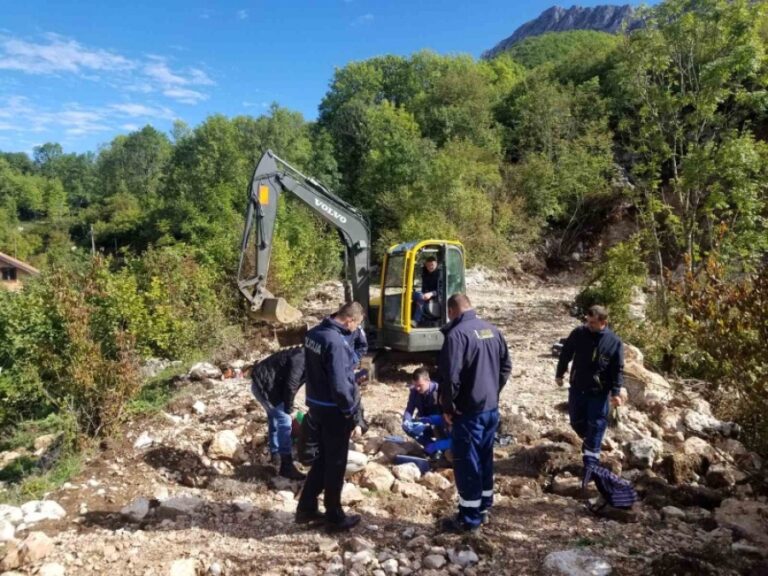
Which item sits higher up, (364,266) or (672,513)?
(364,266)

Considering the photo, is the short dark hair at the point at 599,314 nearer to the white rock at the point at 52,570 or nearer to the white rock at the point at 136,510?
the white rock at the point at 136,510

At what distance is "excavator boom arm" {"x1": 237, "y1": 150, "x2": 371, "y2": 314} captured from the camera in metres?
8.34

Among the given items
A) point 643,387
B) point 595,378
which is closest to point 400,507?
point 595,378

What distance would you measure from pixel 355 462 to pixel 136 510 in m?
1.84

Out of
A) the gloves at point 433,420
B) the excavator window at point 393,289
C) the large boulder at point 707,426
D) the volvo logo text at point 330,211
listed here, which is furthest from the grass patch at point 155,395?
the large boulder at point 707,426

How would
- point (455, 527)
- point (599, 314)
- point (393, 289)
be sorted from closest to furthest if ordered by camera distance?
point (455, 527), point (599, 314), point (393, 289)

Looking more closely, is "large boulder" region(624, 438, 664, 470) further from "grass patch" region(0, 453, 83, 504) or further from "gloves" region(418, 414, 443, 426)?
"grass patch" region(0, 453, 83, 504)

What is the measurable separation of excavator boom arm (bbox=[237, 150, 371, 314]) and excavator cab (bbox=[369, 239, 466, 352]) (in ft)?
2.34

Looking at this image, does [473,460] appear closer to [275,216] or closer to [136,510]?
[136,510]

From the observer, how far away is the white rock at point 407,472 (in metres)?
4.93

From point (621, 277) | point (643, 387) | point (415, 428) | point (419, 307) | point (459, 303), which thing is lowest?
point (415, 428)

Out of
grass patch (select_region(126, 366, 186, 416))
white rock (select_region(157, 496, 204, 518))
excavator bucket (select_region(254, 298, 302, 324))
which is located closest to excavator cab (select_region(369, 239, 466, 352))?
excavator bucket (select_region(254, 298, 302, 324))

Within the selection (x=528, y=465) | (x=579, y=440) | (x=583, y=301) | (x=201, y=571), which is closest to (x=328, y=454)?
(x=201, y=571)

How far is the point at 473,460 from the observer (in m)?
3.94
